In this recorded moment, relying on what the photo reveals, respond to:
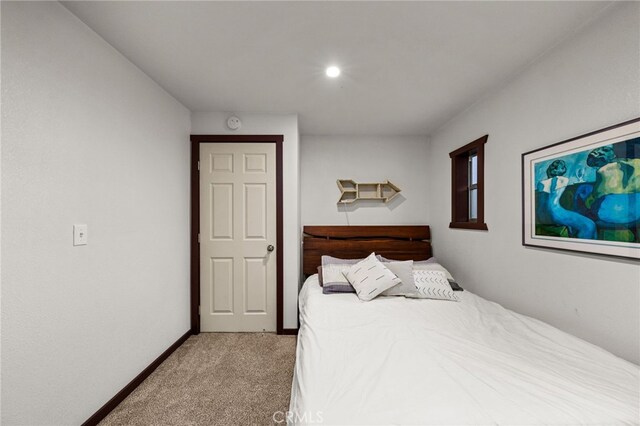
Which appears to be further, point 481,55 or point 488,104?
point 488,104

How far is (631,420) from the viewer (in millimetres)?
955

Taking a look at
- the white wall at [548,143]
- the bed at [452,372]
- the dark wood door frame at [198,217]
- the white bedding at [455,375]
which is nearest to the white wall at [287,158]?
the dark wood door frame at [198,217]

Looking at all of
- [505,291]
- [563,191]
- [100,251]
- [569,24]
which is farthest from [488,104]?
[100,251]

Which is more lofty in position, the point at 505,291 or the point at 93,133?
the point at 93,133

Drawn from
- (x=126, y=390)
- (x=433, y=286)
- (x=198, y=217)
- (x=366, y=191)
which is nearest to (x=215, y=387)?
(x=126, y=390)

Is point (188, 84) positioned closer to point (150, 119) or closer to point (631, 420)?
point (150, 119)

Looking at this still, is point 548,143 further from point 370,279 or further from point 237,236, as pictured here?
point 237,236

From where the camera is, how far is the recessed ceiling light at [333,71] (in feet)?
6.63

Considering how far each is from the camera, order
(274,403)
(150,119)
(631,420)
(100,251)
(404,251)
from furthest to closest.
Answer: (404,251)
(150,119)
(274,403)
(100,251)
(631,420)

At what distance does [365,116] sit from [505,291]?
7.04ft

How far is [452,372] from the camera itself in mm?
1230

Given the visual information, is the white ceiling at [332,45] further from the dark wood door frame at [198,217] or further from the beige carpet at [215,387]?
the beige carpet at [215,387]

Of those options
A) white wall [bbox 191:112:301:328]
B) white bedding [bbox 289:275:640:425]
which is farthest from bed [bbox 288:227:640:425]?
white wall [bbox 191:112:301:328]

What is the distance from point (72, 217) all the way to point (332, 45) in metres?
1.86
